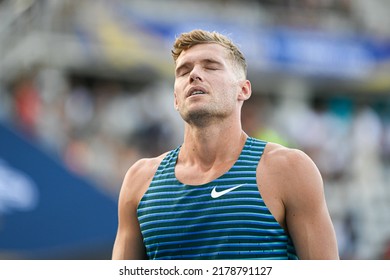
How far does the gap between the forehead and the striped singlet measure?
0.40 meters

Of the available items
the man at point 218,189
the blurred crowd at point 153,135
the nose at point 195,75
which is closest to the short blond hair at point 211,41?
the man at point 218,189

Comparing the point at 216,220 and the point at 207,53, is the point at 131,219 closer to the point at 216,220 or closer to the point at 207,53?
the point at 216,220

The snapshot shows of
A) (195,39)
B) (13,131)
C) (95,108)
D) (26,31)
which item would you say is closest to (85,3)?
(26,31)

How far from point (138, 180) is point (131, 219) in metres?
0.17

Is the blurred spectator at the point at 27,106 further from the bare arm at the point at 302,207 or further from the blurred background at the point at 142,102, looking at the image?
the bare arm at the point at 302,207

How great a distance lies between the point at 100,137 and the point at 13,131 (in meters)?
3.01

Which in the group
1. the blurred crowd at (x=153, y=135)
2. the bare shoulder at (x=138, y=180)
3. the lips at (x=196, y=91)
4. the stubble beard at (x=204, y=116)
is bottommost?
the bare shoulder at (x=138, y=180)

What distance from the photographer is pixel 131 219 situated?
12.2 ft

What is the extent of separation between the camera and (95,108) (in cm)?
1507

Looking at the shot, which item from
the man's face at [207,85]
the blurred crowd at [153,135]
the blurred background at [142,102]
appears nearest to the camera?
the man's face at [207,85]

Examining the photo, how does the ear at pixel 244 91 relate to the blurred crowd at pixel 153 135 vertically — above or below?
below

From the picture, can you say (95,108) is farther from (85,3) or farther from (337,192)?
(337,192)

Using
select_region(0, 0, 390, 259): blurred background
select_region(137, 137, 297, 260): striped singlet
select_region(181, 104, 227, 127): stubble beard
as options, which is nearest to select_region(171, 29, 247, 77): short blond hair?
select_region(181, 104, 227, 127): stubble beard

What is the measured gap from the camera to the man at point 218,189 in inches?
133
